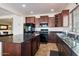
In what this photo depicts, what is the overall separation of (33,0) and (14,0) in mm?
215

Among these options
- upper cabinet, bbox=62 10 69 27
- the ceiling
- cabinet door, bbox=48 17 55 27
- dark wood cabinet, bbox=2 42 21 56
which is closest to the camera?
dark wood cabinet, bbox=2 42 21 56

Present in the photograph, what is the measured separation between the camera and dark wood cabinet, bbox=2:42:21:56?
8.45 feet

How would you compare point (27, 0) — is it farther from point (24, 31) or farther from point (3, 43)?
point (24, 31)

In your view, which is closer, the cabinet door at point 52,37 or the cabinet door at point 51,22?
the cabinet door at point 52,37

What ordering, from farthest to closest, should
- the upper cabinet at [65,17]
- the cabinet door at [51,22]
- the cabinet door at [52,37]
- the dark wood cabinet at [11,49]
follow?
the cabinet door at [51,22] < the cabinet door at [52,37] < the upper cabinet at [65,17] < the dark wood cabinet at [11,49]

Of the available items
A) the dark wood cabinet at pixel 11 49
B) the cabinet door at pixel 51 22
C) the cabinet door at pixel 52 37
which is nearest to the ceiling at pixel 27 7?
the dark wood cabinet at pixel 11 49

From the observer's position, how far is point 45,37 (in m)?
8.69

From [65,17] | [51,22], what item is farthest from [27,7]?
[51,22]

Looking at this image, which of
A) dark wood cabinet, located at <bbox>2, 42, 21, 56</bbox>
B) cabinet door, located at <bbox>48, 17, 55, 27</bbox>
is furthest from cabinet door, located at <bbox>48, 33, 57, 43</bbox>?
dark wood cabinet, located at <bbox>2, 42, 21, 56</bbox>

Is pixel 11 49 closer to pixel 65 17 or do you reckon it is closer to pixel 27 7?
pixel 27 7

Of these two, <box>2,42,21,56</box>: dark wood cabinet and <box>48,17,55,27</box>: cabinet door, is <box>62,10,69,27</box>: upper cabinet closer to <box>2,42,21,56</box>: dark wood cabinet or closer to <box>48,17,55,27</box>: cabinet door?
<box>48,17,55,27</box>: cabinet door

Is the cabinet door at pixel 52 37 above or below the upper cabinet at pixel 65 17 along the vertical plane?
below

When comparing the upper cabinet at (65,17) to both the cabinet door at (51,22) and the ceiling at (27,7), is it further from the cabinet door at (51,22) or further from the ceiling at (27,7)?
the cabinet door at (51,22)

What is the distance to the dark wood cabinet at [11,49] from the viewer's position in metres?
2.58
